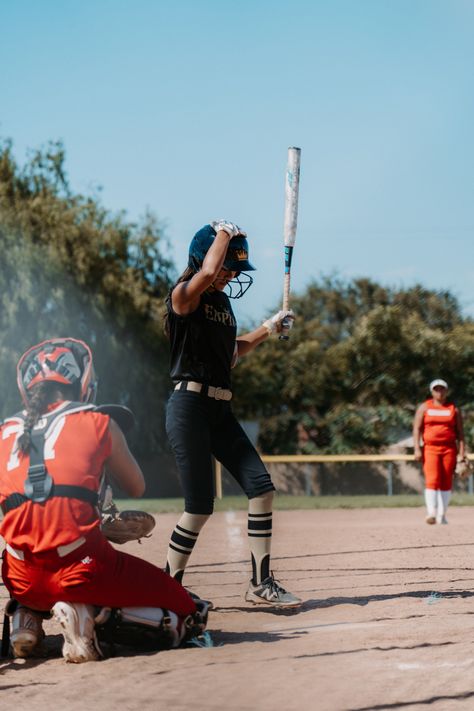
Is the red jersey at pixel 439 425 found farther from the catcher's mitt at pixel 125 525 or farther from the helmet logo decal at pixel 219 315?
the catcher's mitt at pixel 125 525

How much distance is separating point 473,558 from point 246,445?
12.4ft

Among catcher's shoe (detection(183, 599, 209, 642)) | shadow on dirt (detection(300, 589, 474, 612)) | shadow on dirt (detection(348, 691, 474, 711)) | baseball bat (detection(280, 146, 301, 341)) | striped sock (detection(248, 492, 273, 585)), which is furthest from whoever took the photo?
baseball bat (detection(280, 146, 301, 341))

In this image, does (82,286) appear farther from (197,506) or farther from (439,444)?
(197,506)

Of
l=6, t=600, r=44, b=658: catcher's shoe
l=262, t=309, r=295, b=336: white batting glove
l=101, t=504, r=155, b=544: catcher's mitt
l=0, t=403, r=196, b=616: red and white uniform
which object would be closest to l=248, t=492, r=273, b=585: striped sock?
l=262, t=309, r=295, b=336: white batting glove

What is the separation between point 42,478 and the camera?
5246mm

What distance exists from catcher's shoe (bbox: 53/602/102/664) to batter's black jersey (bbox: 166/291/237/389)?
1.93 meters

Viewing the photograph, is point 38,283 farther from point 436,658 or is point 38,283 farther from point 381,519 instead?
point 436,658

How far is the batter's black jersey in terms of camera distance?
22.2 feet

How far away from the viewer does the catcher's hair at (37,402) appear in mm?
5324

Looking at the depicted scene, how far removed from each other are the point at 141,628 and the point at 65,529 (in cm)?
65

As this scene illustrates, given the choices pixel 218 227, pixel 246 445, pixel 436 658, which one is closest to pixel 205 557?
pixel 246 445

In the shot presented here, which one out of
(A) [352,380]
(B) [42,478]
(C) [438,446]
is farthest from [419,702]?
(A) [352,380]

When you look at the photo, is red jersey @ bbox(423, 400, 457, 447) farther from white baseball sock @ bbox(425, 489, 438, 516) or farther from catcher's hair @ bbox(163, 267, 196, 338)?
catcher's hair @ bbox(163, 267, 196, 338)

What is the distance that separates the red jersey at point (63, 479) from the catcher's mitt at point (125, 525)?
0.45 m
